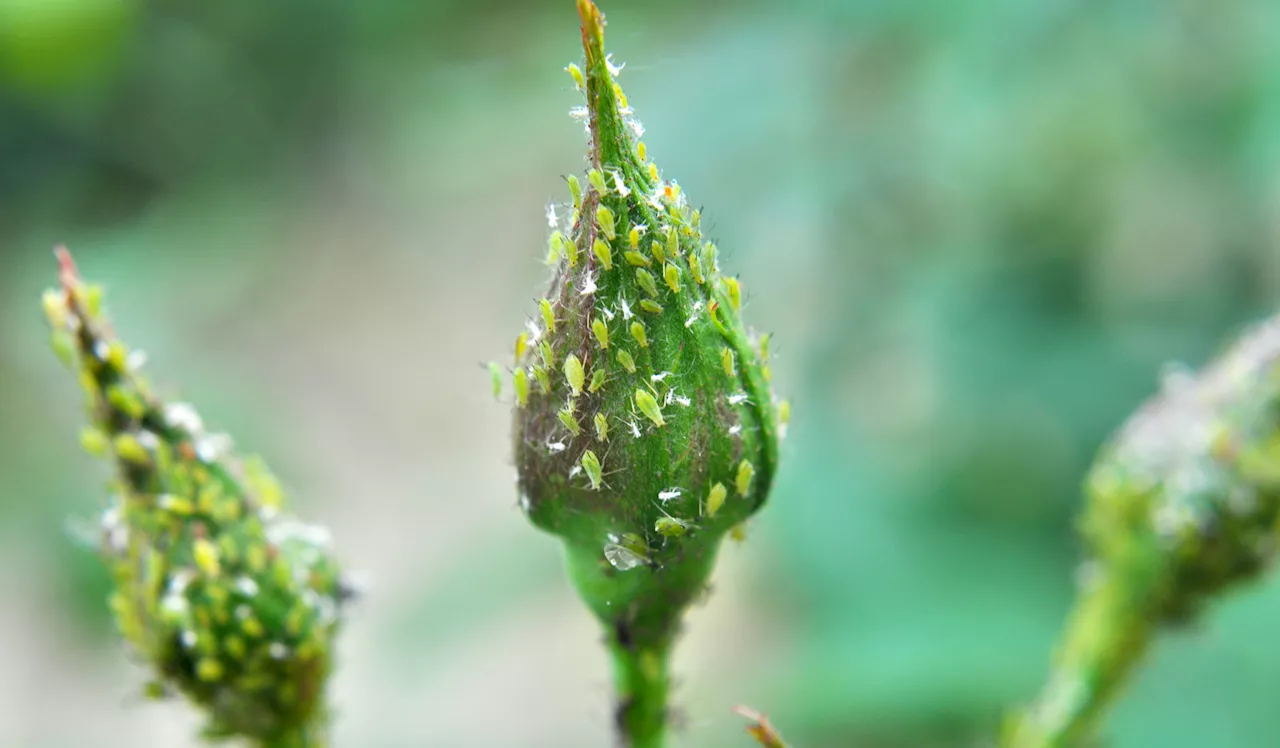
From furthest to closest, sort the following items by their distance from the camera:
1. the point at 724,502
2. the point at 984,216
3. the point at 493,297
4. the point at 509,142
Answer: the point at 493,297 → the point at 509,142 → the point at 984,216 → the point at 724,502

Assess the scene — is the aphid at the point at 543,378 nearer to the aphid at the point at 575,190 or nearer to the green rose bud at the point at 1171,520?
the aphid at the point at 575,190

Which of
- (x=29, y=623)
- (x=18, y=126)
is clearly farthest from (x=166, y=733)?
(x=18, y=126)

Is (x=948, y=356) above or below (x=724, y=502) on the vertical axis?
above

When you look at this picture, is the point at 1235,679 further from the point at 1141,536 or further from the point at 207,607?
the point at 207,607

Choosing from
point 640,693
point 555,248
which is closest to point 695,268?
point 555,248

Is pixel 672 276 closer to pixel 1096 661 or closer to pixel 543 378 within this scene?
pixel 543 378

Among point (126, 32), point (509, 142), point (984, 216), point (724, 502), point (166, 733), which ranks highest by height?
point (509, 142)

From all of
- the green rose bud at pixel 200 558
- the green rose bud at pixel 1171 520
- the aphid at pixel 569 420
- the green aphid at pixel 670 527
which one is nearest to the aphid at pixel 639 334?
the aphid at pixel 569 420
